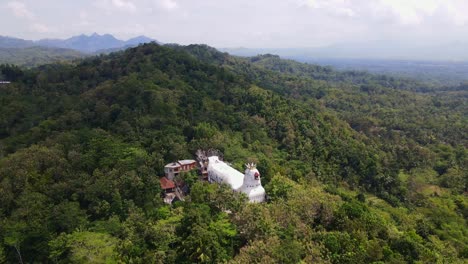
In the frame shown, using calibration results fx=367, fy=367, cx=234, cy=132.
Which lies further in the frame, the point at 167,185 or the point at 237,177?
the point at 167,185

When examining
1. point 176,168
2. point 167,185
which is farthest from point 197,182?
point 176,168

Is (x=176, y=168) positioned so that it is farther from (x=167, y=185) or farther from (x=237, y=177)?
(x=237, y=177)

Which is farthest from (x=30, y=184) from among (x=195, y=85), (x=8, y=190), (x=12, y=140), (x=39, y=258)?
(x=195, y=85)

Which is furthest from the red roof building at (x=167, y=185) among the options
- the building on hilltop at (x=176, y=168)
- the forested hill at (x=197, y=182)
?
the forested hill at (x=197, y=182)

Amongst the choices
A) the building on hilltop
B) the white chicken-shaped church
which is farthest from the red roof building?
the white chicken-shaped church

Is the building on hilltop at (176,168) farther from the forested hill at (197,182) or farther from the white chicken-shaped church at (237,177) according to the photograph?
the white chicken-shaped church at (237,177)

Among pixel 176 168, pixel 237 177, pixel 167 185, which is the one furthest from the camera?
pixel 176 168

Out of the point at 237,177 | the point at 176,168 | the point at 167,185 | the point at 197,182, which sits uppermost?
the point at 237,177

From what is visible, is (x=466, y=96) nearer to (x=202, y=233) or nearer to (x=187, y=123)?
(x=187, y=123)
